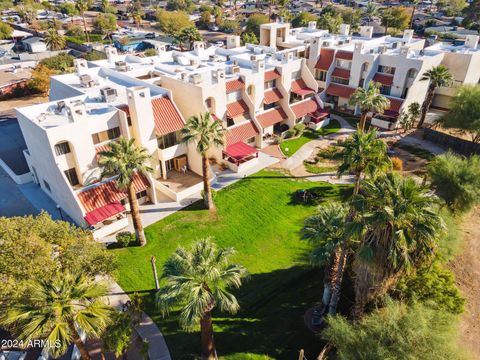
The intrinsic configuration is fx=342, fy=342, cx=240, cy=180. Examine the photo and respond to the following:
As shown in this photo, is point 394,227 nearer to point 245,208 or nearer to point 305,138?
point 245,208

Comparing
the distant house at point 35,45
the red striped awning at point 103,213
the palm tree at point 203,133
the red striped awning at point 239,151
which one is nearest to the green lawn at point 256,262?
the red striped awning at point 239,151

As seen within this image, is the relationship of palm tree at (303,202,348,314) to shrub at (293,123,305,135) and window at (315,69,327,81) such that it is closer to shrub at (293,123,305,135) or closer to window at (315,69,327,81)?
shrub at (293,123,305,135)

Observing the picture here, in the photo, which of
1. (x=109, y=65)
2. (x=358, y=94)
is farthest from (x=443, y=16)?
(x=109, y=65)

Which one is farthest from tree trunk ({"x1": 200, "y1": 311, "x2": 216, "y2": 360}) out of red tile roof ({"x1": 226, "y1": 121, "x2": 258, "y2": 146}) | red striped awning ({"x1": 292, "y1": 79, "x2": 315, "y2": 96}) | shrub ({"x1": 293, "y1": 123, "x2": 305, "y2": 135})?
red striped awning ({"x1": 292, "y1": 79, "x2": 315, "y2": 96})

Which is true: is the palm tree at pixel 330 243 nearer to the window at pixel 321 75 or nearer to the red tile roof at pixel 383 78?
the red tile roof at pixel 383 78

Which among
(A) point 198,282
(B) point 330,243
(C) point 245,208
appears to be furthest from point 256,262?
(A) point 198,282

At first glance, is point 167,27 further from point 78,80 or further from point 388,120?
point 388,120
